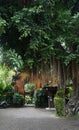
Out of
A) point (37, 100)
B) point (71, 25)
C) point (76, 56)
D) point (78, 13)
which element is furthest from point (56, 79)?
point (37, 100)

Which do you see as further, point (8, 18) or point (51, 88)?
point (51, 88)

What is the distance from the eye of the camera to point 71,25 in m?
14.9

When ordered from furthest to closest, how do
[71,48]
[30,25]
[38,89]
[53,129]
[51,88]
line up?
1. [38,89]
2. [51,88]
3. [71,48]
4. [53,129]
5. [30,25]

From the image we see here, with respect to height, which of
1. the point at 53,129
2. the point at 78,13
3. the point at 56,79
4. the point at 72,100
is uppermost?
the point at 78,13

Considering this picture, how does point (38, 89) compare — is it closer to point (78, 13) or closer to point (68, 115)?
point (68, 115)

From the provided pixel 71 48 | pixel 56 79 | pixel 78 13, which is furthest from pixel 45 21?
pixel 56 79

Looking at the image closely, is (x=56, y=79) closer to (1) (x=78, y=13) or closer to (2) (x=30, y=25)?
(1) (x=78, y=13)

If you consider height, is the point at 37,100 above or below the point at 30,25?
below

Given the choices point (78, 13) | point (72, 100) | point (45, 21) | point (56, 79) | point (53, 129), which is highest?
point (78, 13)

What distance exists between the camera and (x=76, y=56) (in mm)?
15195

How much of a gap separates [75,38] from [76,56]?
89 centimetres

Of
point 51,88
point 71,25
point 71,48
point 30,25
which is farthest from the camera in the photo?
point 51,88

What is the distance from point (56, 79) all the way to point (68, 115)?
2.14 meters

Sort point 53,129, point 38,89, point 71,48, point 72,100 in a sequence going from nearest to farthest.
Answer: point 53,129 < point 71,48 < point 72,100 < point 38,89
